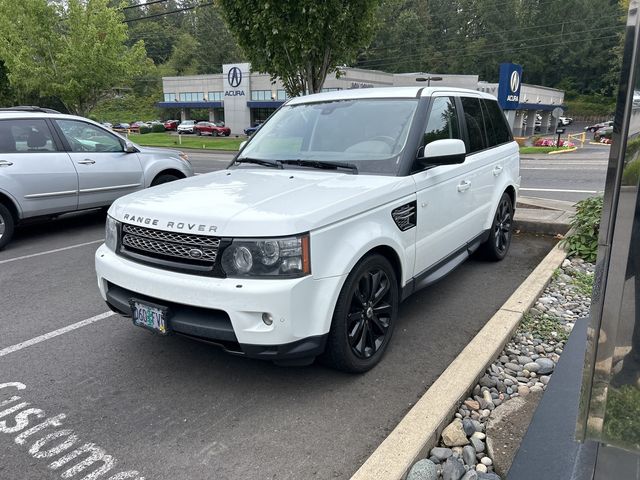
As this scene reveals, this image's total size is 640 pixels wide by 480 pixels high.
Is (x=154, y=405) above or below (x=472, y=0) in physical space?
below

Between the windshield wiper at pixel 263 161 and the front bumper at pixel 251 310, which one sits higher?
the windshield wiper at pixel 263 161

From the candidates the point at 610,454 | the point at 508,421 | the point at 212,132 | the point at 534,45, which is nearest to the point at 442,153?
the point at 508,421

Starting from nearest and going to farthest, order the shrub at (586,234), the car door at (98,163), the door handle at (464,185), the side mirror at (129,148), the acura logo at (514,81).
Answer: the door handle at (464,185) → the shrub at (586,234) → the car door at (98,163) → the side mirror at (129,148) → the acura logo at (514,81)

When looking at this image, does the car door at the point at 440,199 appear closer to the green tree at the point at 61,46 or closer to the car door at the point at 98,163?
the car door at the point at 98,163

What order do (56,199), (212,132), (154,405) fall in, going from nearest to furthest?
(154,405) < (56,199) < (212,132)

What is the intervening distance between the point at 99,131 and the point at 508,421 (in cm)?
728

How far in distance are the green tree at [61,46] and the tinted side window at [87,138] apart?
1306cm

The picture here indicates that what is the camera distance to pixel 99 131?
7977 mm

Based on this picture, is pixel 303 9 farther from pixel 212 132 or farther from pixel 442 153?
pixel 212 132

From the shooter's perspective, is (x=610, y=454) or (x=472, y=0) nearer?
→ (x=610, y=454)

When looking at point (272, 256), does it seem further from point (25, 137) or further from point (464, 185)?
point (25, 137)

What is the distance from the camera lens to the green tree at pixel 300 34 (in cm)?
902

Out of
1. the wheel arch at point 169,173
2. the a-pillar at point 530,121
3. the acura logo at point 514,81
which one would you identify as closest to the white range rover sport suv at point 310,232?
the wheel arch at point 169,173

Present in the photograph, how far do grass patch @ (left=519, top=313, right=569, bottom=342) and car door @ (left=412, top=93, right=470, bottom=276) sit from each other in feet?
2.77
